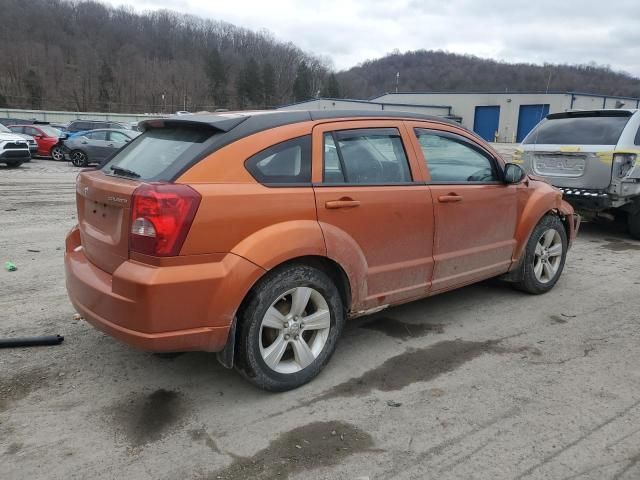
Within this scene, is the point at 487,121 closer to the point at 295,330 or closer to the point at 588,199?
the point at 588,199

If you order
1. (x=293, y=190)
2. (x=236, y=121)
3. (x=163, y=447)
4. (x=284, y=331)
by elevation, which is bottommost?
(x=163, y=447)

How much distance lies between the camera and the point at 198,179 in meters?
2.88

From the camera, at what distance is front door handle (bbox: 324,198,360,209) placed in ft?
10.9

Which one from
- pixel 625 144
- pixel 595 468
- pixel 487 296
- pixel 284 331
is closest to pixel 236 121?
pixel 284 331

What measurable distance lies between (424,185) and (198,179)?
1774 mm

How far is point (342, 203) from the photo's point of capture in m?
3.38

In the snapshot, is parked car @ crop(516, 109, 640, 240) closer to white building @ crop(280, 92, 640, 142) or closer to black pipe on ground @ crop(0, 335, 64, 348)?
black pipe on ground @ crop(0, 335, 64, 348)

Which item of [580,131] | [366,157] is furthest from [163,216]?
[580,131]

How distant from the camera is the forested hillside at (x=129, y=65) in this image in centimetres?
10769

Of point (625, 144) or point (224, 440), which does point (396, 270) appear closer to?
point (224, 440)

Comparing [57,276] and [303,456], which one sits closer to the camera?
[303,456]

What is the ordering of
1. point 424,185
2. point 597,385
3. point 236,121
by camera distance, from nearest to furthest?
point 236,121
point 597,385
point 424,185

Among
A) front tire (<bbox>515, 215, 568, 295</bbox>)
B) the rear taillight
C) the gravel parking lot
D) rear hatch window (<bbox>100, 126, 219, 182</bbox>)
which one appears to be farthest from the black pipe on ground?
front tire (<bbox>515, 215, 568, 295</bbox>)

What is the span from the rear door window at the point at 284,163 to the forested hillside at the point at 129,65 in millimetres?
110631
